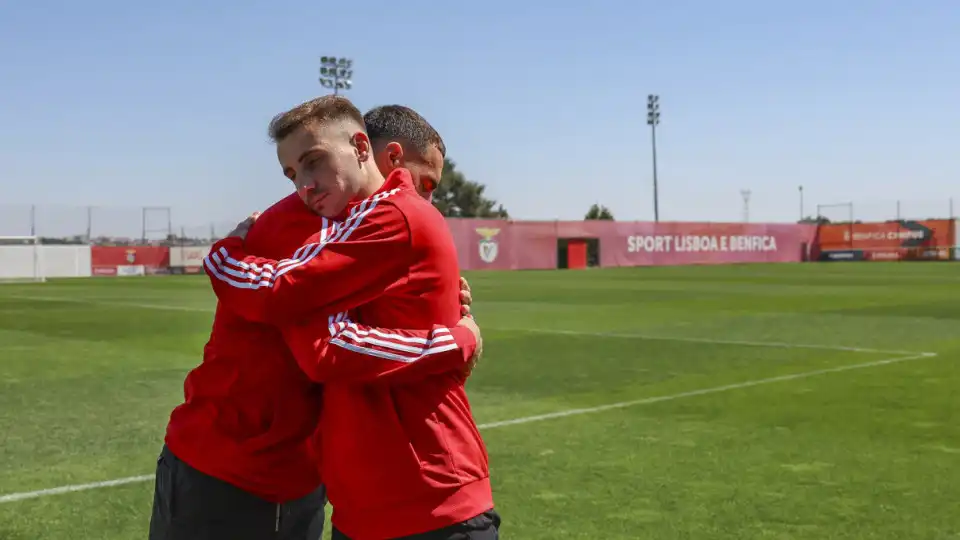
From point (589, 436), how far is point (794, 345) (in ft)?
21.4

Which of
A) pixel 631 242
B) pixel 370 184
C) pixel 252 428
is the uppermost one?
pixel 631 242

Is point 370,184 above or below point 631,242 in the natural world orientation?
below

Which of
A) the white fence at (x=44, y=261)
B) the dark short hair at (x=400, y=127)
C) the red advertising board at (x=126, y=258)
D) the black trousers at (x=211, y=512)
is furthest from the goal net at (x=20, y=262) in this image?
the dark short hair at (x=400, y=127)

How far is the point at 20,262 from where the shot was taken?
134 feet

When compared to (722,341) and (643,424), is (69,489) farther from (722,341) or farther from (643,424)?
(722,341)

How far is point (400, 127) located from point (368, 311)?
49 cm

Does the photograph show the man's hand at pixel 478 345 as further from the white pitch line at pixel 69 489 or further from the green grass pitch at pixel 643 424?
the white pitch line at pixel 69 489

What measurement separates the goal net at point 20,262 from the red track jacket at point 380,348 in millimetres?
40076

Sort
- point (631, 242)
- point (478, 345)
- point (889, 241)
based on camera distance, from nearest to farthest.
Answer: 1. point (478, 345)
2. point (631, 242)
3. point (889, 241)

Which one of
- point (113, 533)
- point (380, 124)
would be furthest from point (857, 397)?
point (380, 124)

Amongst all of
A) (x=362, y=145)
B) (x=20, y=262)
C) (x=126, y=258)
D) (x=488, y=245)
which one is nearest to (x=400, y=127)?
(x=362, y=145)

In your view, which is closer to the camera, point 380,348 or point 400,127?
point 380,348

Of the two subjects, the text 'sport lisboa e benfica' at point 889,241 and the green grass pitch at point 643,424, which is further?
the text 'sport lisboa e benfica' at point 889,241

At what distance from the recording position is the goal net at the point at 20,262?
131 feet
